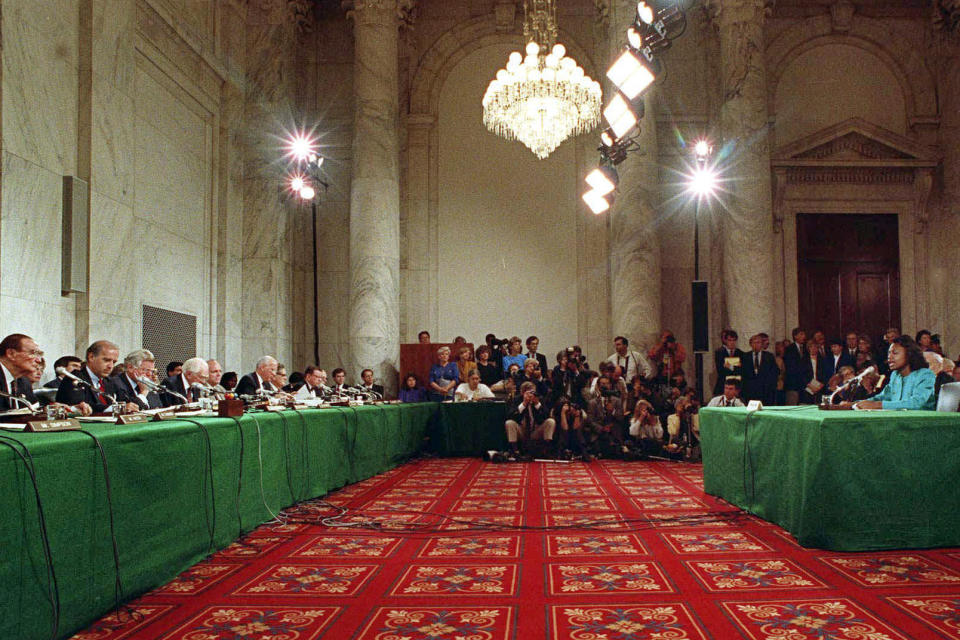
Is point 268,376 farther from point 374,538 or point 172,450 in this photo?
point 172,450

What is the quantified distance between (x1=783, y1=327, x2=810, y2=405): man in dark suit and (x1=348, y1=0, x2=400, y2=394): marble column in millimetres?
5844

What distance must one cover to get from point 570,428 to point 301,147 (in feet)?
19.8

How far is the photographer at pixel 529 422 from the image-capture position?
1038 centimetres

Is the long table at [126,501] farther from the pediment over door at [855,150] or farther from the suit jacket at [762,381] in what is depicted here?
the pediment over door at [855,150]

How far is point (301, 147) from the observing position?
13070 mm

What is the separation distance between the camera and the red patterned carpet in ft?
10.5

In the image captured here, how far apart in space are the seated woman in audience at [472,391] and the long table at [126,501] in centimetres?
526

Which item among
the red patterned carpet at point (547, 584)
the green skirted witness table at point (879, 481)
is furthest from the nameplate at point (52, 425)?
the green skirted witness table at point (879, 481)

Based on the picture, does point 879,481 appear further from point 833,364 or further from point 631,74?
point 833,364

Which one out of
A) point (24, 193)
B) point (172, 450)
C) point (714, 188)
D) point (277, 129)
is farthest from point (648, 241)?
point (172, 450)

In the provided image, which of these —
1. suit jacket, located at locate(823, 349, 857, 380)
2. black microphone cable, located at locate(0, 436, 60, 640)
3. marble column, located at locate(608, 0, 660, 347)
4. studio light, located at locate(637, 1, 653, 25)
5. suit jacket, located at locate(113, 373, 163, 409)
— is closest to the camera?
black microphone cable, located at locate(0, 436, 60, 640)

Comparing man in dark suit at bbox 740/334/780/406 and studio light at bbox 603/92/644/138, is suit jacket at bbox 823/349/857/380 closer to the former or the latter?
man in dark suit at bbox 740/334/780/406

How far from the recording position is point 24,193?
762cm

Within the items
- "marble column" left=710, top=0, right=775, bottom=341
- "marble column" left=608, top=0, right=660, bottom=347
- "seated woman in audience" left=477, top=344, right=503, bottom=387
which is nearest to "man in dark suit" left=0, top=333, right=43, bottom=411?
"seated woman in audience" left=477, top=344, right=503, bottom=387
